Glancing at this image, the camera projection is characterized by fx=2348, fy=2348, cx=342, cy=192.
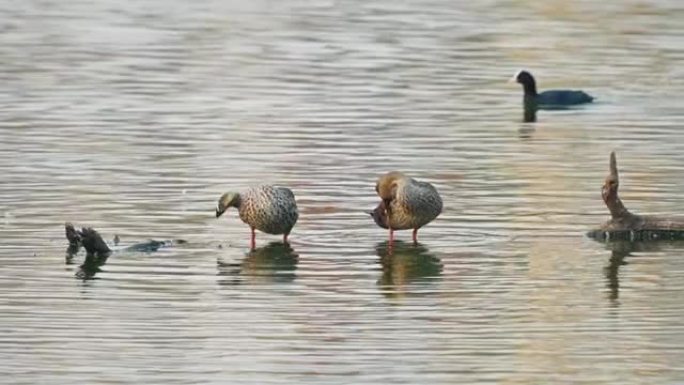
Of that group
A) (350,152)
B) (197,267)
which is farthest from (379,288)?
(350,152)

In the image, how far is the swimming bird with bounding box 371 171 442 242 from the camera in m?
17.4

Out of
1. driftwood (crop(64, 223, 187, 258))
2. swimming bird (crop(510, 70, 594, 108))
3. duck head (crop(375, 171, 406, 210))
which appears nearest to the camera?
driftwood (crop(64, 223, 187, 258))

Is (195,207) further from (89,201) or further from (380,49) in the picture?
(380,49)

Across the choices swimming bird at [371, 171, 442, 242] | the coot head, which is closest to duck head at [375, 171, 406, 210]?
swimming bird at [371, 171, 442, 242]

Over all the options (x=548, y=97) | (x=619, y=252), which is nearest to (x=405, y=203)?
(x=619, y=252)

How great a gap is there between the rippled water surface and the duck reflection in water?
1.6 inches

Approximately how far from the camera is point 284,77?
30.6 m

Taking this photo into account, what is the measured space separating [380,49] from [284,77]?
400 cm

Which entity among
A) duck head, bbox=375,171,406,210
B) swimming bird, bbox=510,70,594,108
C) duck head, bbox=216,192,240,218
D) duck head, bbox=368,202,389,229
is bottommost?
swimming bird, bbox=510,70,594,108

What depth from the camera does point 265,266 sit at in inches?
655

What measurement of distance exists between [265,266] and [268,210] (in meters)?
0.87

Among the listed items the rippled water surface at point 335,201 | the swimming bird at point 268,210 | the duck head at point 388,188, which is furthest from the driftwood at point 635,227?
the swimming bird at point 268,210

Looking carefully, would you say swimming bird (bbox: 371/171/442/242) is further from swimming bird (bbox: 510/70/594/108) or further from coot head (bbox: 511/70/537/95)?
coot head (bbox: 511/70/537/95)

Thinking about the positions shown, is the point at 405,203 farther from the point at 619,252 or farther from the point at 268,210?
the point at 619,252
